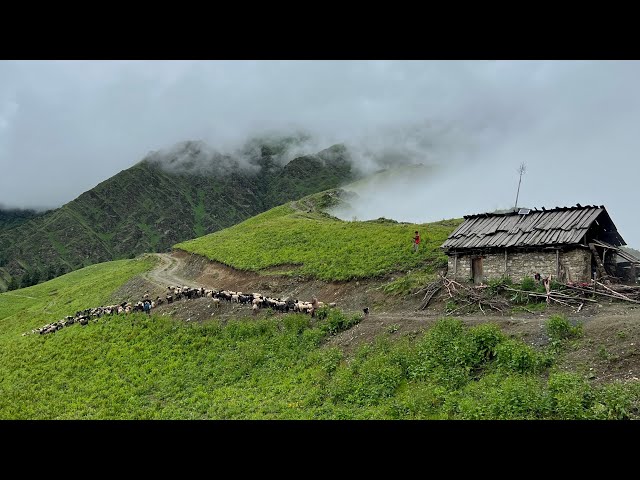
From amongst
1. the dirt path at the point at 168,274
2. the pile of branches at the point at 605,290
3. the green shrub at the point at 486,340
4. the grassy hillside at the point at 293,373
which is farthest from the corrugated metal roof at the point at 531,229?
the dirt path at the point at 168,274

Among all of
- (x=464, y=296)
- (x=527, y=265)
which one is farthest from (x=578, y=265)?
(x=464, y=296)

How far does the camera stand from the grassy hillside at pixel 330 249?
40219mm

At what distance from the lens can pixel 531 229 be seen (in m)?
30.2

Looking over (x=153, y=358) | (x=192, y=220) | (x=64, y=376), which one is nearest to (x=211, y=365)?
(x=153, y=358)

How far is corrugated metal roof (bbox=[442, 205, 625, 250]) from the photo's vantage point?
93.9 feet

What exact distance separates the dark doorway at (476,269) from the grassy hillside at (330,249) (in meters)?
5.91

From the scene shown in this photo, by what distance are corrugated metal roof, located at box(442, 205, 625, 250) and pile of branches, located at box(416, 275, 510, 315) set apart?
3.07 m

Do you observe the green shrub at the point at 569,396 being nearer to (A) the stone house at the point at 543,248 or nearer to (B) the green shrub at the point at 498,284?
(B) the green shrub at the point at 498,284

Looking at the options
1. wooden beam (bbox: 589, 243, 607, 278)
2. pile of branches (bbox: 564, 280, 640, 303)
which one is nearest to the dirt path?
pile of branches (bbox: 564, 280, 640, 303)

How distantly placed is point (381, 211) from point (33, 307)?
67.5m

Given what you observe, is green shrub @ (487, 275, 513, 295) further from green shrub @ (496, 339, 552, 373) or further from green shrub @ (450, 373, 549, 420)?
green shrub @ (450, 373, 549, 420)

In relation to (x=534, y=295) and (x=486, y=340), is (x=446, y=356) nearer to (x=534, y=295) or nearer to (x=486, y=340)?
(x=486, y=340)

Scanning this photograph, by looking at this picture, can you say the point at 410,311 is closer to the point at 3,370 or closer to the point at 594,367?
the point at 594,367

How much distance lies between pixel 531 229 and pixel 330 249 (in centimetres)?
2253
